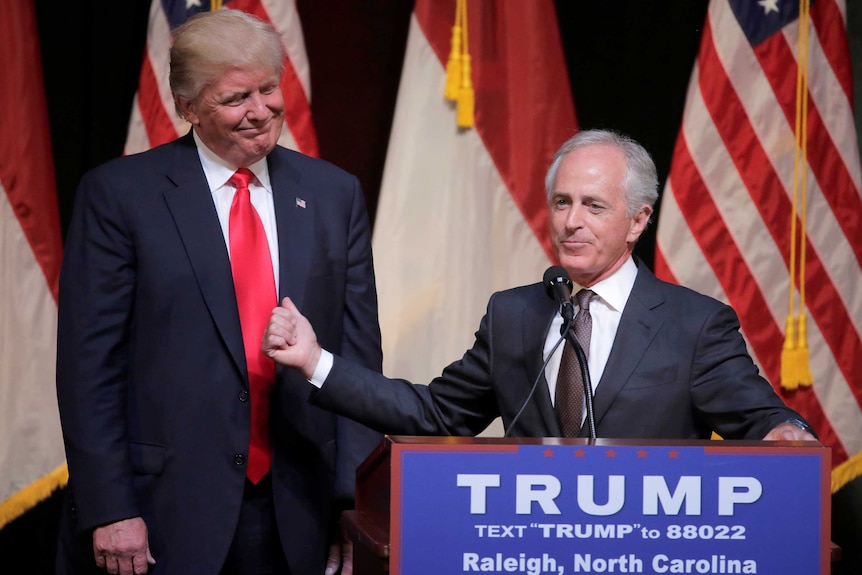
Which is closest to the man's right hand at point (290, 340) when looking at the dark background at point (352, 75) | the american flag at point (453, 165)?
the american flag at point (453, 165)

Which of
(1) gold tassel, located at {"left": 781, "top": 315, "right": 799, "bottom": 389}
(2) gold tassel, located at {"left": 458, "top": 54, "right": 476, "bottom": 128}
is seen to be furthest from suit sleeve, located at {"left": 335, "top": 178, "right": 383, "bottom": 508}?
(1) gold tassel, located at {"left": 781, "top": 315, "right": 799, "bottom": 389}

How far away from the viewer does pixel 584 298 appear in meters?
2.16

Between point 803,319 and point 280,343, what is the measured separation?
6.94ft

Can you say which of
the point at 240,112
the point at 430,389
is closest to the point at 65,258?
the point at 240,112

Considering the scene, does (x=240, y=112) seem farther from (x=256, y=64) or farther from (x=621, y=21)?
(x=621, y=21)

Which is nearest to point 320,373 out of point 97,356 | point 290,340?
point 290,340

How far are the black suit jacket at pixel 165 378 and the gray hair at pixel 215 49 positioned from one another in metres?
0.19

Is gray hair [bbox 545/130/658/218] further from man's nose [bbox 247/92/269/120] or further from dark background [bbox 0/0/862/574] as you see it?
dark background [bbox 0/0/862/574]

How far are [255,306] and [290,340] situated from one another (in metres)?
0.24

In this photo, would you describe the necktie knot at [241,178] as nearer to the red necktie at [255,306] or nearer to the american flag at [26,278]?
the red necktie at [255,306]

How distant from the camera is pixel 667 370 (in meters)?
2.06

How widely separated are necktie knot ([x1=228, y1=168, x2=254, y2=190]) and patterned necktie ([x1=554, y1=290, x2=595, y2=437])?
0.74 meters

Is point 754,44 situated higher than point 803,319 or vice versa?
point 754,44

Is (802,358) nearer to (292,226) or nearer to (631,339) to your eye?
(631,339)
